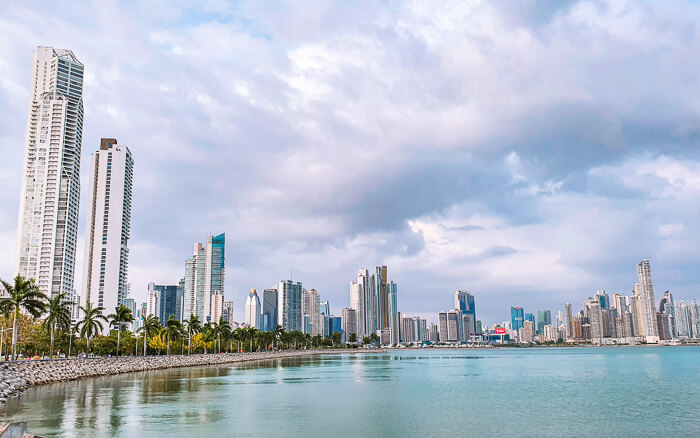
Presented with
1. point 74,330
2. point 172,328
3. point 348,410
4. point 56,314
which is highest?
point 56,314

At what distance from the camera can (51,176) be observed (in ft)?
607

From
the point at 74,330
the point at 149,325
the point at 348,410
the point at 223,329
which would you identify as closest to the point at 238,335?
the point at 223,329

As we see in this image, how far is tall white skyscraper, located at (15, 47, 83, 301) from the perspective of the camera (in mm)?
180625

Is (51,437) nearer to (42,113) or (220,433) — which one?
(220,433)

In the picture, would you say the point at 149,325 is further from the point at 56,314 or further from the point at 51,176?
the point at 51,176

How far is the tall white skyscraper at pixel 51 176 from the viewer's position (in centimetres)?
18062

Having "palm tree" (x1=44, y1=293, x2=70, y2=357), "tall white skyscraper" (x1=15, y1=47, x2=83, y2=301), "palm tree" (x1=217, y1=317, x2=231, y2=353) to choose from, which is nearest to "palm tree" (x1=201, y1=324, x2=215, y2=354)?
"palm tree" (x1=217, y1=317, x2=231, y2=353)

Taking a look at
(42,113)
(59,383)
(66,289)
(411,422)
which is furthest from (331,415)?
(42,113)

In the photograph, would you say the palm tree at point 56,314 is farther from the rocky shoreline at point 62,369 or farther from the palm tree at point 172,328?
the palm tree at point 172,328

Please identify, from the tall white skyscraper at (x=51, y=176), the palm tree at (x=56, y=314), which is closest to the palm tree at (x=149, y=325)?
the palm tree at (x=56, y=314)

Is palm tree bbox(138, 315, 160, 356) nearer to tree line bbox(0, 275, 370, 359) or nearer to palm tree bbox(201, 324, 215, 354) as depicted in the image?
tree line bbox(0, 275, 370, 359)

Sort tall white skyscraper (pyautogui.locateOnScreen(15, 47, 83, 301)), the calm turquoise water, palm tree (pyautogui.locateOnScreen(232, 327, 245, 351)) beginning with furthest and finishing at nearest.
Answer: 1. palm tree (pyautogui.locateOnScreen(232, 327, 245, 351))
2. tall white skyscraper (pyautogui.locateOnScreen(15, 47, 83, 301))
3. the calm turquoise water

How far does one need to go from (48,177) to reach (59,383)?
457 ft

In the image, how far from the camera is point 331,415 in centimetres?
4575
